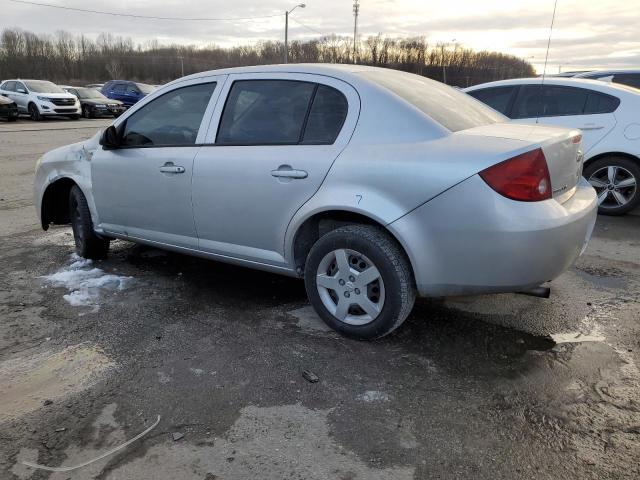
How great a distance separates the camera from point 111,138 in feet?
14.3

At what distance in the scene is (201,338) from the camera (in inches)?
137

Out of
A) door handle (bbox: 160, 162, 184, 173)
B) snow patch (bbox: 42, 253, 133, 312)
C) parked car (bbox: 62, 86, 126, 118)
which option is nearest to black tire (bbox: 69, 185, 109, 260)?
snow patch (bbox: 42, 253, 133, 312)

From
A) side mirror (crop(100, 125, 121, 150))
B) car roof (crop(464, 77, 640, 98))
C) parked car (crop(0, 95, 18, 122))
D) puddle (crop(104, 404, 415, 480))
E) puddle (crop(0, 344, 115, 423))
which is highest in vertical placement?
car roof (crop(464, 77, 640, 98))

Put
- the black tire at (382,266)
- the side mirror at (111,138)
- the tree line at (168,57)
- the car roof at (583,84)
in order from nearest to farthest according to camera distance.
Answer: the black tire at (382,266), the side mirror at (111,138), the car roof at (583,84), the tree line at (168,57)

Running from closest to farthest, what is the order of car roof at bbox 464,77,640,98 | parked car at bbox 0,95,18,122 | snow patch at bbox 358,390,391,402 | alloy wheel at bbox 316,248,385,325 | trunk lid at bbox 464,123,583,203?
snow patch at bbox 358,390,391,402 → trunk lid at bbox 464,123,583,203 → alloy wheel at bbox 316,248,385,325 → car roof at bbox 464,77,640,98 → parked car at bbox 0,95,18,122

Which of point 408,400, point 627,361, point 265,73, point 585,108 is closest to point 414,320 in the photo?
point 408,400

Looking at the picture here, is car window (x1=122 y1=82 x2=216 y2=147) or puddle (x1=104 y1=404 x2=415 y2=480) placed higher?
car window (x1=122 y1=82 x2=216 y2=147)

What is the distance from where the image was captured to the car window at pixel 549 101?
6.80 m

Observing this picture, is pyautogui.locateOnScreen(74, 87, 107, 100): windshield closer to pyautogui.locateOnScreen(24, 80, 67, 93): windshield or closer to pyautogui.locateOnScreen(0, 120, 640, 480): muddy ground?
pyautogui.locateOnScreen(24, 80, 67, 93): windshield

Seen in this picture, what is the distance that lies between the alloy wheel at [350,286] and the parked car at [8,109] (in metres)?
23.9

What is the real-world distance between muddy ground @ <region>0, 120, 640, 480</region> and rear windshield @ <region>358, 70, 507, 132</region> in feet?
4.40

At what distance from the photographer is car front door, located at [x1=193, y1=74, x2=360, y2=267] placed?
11.0 feet

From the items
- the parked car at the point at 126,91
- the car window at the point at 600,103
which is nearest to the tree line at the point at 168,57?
the parked car at the point at 126,91

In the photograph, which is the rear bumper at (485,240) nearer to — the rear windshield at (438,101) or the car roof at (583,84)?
the rear windshield at (438,101)
